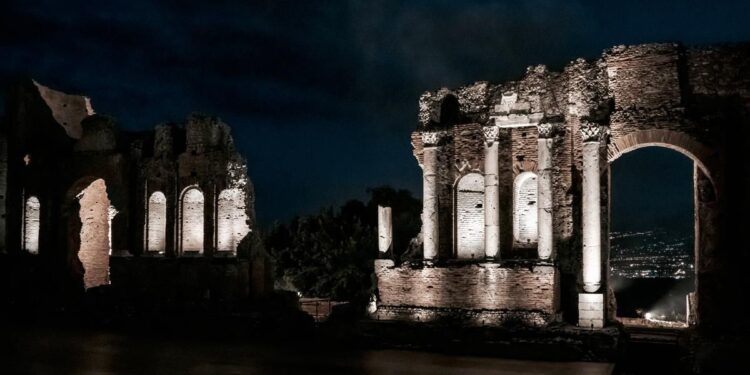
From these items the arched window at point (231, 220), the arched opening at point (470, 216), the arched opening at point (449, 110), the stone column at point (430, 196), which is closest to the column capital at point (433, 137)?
the stone column at point (430, 196)

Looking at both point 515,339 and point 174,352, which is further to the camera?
point 515,339

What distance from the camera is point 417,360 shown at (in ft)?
53.1

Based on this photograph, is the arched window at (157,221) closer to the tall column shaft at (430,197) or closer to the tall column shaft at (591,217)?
the tall column shaft at (430,197)

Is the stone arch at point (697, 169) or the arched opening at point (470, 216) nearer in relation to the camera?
the stone arch at point (697, 169)

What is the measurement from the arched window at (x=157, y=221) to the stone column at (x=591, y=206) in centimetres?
1497

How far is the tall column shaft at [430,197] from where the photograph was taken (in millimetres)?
22719

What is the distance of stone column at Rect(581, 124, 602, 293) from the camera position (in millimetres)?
20359

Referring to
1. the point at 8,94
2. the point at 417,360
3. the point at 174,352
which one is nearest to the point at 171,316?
the point at 174,352

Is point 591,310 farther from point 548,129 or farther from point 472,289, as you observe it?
point 548,129

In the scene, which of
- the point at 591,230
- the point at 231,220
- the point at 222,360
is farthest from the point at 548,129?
the point at 231,220

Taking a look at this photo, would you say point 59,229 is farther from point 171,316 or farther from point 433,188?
point 433,188

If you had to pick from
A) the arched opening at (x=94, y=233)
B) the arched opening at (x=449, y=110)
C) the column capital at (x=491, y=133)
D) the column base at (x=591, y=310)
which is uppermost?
the arched opening at (x=449, y=110)

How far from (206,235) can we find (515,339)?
12.5 meters

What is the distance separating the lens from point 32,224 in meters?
30.3
